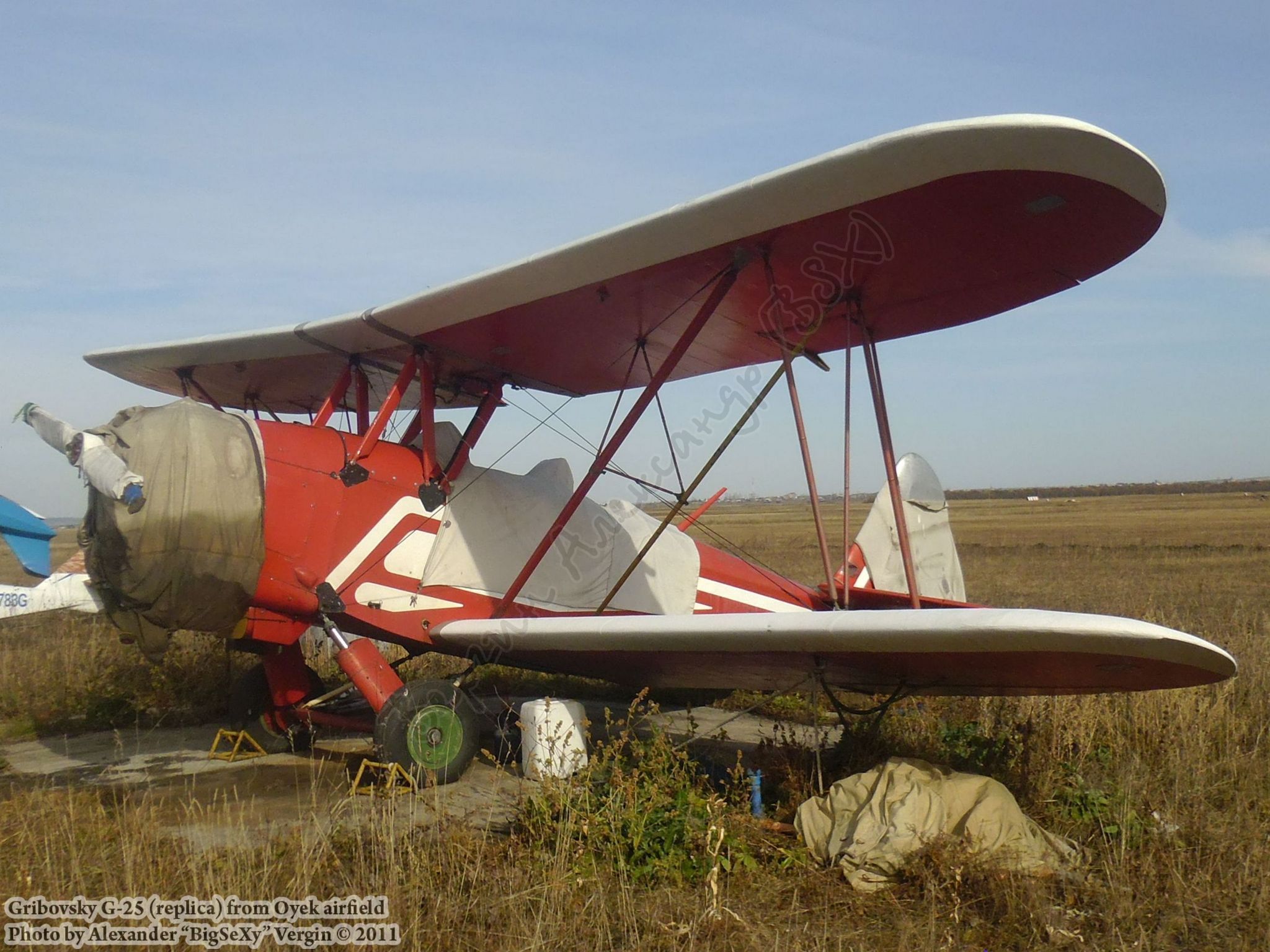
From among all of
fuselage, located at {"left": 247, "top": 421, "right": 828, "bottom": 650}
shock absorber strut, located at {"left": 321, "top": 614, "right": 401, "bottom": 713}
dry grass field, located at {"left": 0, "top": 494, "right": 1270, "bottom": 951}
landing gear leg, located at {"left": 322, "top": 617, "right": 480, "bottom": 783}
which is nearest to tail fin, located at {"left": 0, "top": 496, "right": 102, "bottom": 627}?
dry grass field, located at {"left": 0, "top": 494, "right": 1270, "bottom": 951}

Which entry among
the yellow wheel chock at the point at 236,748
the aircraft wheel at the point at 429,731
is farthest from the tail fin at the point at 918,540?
the yellow wheel chock at the point at 236,748

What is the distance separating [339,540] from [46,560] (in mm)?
3513

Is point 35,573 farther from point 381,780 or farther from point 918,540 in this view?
point 918,540

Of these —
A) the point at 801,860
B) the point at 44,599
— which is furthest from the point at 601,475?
the point at 44,599

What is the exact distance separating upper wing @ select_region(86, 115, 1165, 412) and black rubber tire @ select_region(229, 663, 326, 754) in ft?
7.82

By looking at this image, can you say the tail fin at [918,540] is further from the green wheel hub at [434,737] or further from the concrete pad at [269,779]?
the green wheel hub at [434,737]

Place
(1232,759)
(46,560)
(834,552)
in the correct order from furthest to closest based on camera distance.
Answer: (834,552) → (46,560) → (1232,759)

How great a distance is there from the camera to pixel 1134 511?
56656 millimetres

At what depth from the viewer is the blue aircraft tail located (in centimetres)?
728

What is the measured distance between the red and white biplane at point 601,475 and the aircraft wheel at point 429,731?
2cm

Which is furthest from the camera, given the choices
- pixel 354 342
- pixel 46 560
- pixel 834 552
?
pixel 834 552

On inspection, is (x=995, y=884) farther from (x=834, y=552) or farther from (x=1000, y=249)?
(x=834, y=552)

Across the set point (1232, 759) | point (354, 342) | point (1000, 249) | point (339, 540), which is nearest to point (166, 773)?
point (339, 540)

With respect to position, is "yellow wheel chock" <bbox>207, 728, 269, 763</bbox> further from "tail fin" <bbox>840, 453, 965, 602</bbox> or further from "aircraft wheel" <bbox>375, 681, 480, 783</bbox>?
"tail fin" <bbox>840, 453, 965, 602</bbox>
